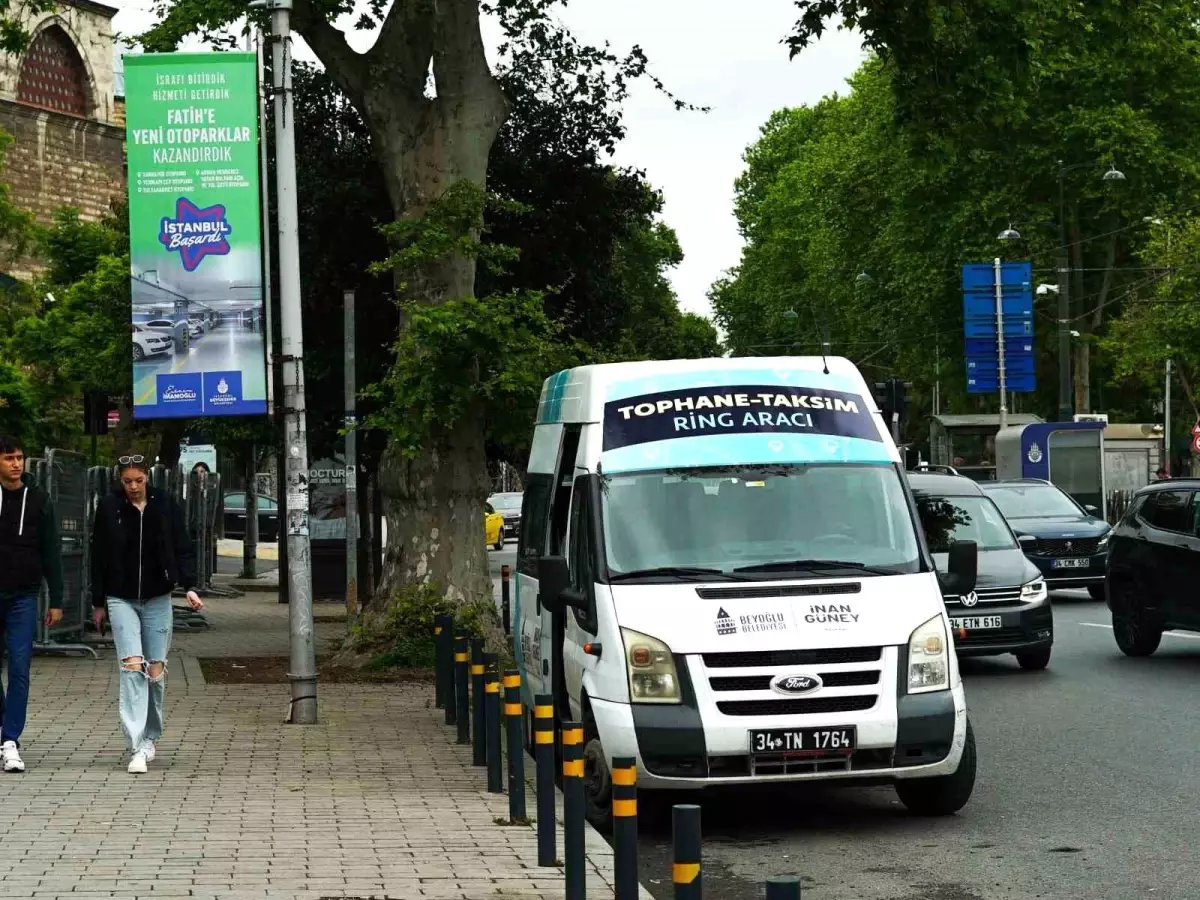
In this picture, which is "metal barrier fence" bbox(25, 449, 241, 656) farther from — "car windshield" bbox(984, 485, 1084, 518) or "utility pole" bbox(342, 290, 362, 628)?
"car windshield" bbox(984, 485, 1084, 518)

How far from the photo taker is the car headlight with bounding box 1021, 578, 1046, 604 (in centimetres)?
1820

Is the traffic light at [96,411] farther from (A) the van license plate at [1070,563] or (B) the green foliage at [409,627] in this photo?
(A) the van license plate at [1070,563]

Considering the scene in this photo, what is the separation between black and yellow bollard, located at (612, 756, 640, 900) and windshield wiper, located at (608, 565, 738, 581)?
3.75 meters

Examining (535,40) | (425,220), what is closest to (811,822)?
(425,220)

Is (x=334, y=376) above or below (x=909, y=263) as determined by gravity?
below

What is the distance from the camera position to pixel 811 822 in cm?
1073

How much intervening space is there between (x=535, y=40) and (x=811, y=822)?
14488mm

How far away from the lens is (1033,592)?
59.8 feet

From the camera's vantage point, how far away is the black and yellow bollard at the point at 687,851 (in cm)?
562

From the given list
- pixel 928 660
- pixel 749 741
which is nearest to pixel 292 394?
pixel 749 741

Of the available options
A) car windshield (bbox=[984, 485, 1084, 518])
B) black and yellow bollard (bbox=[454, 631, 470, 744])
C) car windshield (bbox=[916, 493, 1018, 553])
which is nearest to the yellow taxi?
car windshield (bbox=[984, 485, 1084, 518])

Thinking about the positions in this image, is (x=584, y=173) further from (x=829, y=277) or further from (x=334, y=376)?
(x=829, y=277)

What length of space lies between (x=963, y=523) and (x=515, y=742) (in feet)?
35.3

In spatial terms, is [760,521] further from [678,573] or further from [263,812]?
[263,812]
